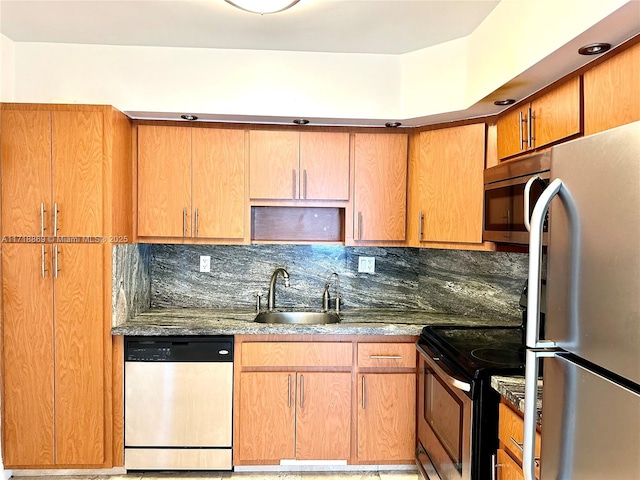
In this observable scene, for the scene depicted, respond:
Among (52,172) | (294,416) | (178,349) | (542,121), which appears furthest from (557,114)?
→ (52,172)

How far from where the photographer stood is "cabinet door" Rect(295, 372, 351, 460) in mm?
2490

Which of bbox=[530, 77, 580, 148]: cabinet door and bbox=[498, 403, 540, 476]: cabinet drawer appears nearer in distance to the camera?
bbox=[498, 403, 540, 476]: cabinet drawer

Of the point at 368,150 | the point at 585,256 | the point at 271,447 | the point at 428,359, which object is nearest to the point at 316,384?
the point at 271,447

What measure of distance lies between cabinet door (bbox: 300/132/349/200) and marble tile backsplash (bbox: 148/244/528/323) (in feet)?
1.60

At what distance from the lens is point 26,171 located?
2342 mm

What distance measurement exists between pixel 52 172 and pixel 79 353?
975 mm

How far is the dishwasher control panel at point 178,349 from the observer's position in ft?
7.94

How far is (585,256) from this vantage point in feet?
3.10

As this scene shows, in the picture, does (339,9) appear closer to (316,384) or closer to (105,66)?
(105,66)

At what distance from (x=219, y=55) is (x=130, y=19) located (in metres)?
0.49

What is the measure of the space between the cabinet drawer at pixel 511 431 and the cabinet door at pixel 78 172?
2.11m

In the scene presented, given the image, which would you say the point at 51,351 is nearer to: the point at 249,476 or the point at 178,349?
the point at 178,349

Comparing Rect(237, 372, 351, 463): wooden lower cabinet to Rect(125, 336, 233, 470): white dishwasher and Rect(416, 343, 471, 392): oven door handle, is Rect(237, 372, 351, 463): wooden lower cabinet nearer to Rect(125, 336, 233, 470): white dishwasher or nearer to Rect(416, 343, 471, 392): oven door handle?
Rect(125, 336, 233, 470): white dishwasher

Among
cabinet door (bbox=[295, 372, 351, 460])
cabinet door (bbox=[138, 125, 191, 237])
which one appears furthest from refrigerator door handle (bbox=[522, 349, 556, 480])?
cabinet door (bbox=[138, 125, 191, 237])
